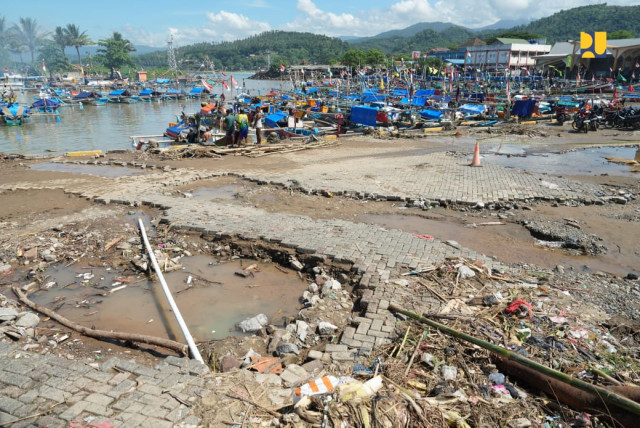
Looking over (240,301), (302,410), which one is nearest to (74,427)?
(302,410)

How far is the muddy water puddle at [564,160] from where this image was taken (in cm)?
1249

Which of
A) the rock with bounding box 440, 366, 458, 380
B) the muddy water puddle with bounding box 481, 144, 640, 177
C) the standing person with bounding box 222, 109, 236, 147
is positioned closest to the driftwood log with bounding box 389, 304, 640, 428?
the rock with bounding box 440, 366, 458, 380

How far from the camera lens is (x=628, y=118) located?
67.4 feet

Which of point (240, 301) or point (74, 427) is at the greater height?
point (74, 427)

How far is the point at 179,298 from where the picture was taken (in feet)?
18.0

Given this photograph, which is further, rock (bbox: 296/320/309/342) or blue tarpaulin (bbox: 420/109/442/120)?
blue tarpaulin (bbox: 420/109/442/120)

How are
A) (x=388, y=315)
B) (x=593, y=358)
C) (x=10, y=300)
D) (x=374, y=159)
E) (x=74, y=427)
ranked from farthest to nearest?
(x=374, y=159) → (x=10, y=300) → (x=388, y=315) → (x=593, y=358) → (x=74, y=427)

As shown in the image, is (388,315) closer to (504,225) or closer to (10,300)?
(504,225)

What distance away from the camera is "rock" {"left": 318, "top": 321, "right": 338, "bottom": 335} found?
175 inches

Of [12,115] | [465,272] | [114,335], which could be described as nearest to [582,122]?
[465,272]

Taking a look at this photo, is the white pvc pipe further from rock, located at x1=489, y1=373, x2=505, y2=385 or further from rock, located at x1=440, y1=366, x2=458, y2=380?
rock, located at x1=489, y1=373, x2=505, y2=385

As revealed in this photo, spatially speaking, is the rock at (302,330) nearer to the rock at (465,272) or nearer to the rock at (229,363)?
the rock at (229,363)

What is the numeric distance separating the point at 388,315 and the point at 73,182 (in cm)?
1042

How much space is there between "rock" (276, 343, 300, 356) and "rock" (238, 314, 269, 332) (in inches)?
24.9
